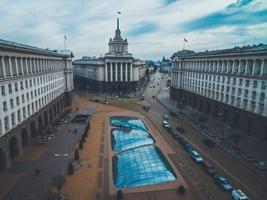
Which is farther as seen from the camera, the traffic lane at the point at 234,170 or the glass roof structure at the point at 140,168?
the glass roof structure at the point at 140,168

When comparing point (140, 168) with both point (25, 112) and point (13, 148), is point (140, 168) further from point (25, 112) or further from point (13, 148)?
point (25, 112)

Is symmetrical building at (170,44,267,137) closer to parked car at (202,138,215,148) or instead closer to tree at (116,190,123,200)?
parked car at (202,138,215,148)

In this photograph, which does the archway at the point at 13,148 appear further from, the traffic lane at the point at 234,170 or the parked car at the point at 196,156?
the traffic lane at the point at 234,170

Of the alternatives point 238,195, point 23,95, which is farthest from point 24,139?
point 238,195

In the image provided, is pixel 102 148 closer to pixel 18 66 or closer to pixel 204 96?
pixel 18 66

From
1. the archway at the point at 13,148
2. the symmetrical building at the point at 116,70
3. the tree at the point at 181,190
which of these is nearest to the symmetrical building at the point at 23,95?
the archway at the point at 13,148
